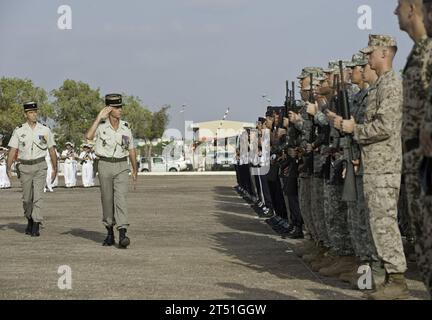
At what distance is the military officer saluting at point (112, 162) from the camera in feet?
45.7

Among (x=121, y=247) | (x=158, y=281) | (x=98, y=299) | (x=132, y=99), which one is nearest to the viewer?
(x=98, y=299)

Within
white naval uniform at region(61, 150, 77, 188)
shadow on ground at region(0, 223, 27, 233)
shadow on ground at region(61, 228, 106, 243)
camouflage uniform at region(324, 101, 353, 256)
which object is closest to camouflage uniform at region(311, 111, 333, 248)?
camouflage uniform at region(324, 101, 353, 256)

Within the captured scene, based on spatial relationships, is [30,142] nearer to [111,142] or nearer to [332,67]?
[111,142]

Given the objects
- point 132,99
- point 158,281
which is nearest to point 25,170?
point 158,281

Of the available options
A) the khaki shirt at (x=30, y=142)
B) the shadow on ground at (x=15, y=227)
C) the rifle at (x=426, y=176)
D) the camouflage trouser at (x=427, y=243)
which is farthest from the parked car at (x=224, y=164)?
the rifle at (x=426, y=176)

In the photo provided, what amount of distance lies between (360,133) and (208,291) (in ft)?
6.46

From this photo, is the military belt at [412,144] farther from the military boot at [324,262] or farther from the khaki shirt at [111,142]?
the khaki shirt at [111,142]

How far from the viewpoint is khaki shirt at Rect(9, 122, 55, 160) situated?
52.2 feet

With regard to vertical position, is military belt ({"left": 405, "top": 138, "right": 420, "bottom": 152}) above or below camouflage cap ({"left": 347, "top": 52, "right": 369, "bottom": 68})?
below

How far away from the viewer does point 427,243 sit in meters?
5.62

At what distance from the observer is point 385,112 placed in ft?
29.0

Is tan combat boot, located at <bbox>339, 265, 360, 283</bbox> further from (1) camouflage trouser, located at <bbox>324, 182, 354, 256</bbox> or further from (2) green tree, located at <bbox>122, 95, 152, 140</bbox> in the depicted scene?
(2) green tree, located at <bbox>122, 95, 152, 140</bbox>

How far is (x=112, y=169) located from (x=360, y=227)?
17.0 ft
